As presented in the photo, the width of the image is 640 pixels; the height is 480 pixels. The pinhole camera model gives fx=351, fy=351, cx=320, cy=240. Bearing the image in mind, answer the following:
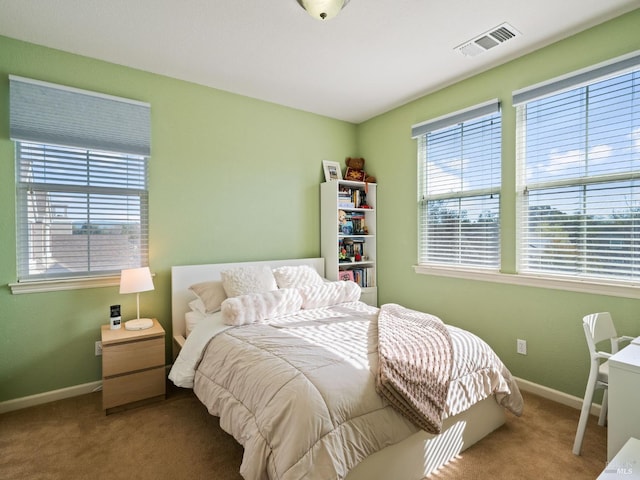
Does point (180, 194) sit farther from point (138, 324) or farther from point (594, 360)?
point (594, 360)

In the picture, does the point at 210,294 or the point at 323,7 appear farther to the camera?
the point at 210,294

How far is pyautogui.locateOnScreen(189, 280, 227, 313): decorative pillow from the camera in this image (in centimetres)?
291

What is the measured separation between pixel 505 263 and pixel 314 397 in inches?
87.1

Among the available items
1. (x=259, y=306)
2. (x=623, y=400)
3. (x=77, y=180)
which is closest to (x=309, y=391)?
(x=259, y=306)

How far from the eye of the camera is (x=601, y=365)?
2072 mm

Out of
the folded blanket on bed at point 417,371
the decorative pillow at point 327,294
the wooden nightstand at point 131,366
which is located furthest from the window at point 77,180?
the folded blanket on bed at point 417,371

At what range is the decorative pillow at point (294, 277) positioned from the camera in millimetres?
3281

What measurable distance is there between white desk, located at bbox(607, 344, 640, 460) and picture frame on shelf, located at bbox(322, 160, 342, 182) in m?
3.08

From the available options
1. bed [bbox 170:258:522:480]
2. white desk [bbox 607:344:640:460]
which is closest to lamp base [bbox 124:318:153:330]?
bed [bbox 170:258:522:480]

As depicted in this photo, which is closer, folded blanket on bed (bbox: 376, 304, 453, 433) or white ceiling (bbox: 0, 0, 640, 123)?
folded blanket on bed (bbox: 376, 304, 453, 433)

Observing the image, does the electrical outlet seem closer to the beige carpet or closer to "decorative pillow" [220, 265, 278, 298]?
the beige carpet

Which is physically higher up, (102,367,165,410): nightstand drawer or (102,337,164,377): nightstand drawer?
(102,337,164,377): nightstand drawer

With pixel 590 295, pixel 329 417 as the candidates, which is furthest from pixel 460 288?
pixel 329 417

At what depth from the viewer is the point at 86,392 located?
2.84m
